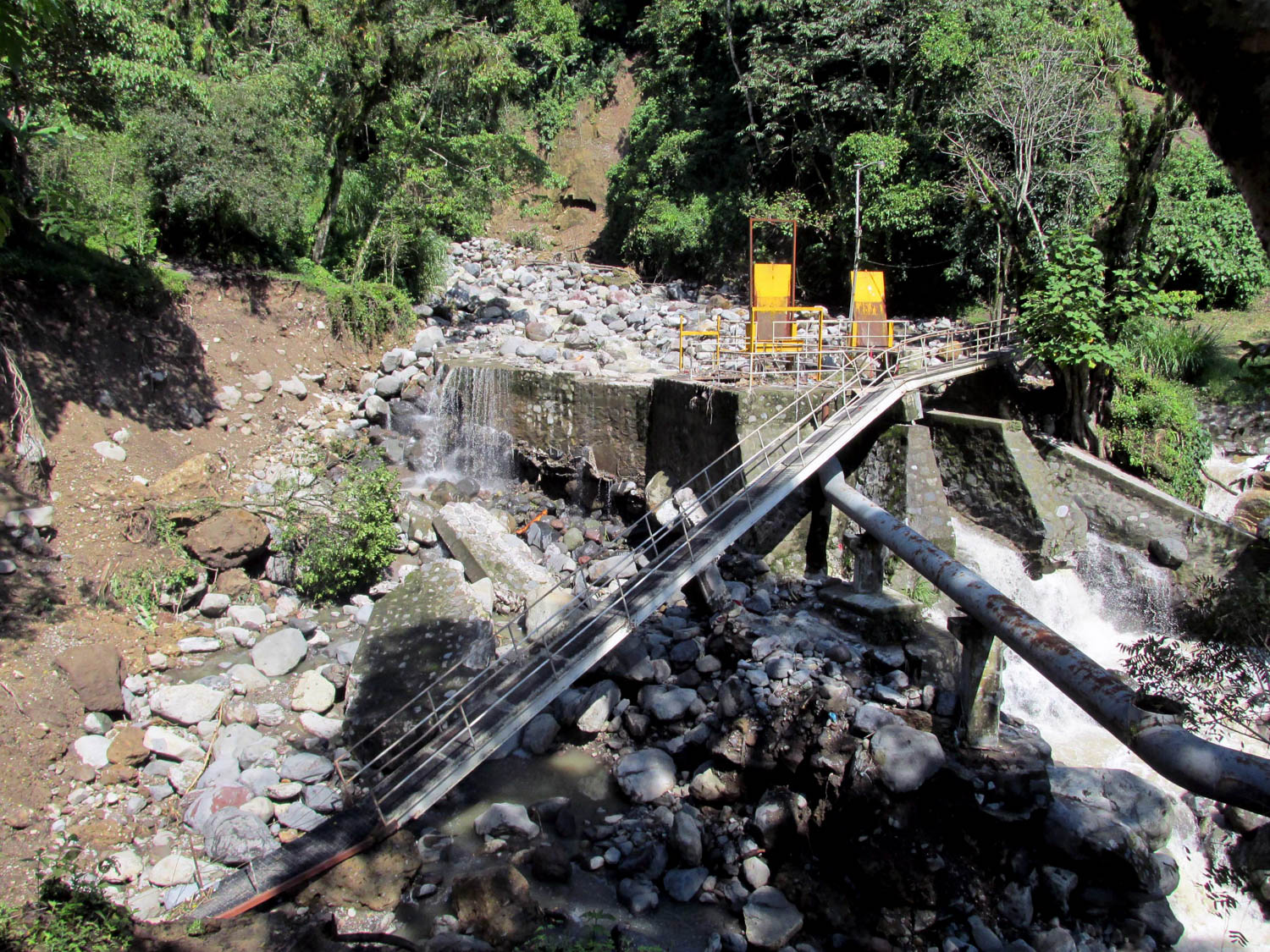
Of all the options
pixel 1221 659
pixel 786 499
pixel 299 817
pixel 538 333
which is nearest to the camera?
pixel 1221 659

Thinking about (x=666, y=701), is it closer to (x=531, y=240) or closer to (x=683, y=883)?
(x=683, y=883)

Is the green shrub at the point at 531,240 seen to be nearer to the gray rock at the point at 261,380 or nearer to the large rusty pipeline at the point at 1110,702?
the gray rock at the point at 261,380

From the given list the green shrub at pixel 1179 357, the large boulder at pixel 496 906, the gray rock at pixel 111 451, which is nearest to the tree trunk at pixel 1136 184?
the green shrub at pixel 1179 357

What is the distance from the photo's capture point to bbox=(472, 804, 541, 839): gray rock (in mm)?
6594

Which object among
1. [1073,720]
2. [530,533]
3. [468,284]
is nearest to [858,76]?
[468,284]

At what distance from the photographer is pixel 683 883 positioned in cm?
604

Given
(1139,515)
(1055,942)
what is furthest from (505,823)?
(1139,515)

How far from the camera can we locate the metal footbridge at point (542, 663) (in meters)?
5.91

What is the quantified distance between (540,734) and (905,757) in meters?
3.59

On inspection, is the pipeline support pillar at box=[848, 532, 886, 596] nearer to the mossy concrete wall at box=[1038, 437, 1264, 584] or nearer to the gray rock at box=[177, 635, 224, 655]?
the mossy concrete wall at box=[1038, 437, 1264, 584]

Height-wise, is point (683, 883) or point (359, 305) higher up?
point (359, 305)

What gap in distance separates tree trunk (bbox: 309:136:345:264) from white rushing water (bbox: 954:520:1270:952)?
15.0 meters

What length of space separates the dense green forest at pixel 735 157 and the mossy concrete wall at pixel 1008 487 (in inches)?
62.8

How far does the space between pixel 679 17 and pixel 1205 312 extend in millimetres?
17503
